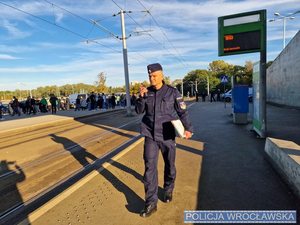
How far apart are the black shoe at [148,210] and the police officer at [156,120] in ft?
0.04

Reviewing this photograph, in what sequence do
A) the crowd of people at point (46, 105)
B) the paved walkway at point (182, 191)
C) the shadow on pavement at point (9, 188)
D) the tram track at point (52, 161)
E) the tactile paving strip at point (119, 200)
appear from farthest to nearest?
the crowd of people at point (46, 105)
the tram track at point (52, 161)
the shadow on pavement at point (9, 188)
the paved walkway at point (182, 191)
the tactile paving strip at point (119, 200)

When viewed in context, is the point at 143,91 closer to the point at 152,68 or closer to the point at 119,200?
the point at 152,68

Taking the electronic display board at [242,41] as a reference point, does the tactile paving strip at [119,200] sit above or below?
below

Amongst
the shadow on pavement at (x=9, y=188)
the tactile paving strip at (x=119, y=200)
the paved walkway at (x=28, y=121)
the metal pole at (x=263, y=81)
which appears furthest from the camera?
the paved walkway at (x=28, y=121)

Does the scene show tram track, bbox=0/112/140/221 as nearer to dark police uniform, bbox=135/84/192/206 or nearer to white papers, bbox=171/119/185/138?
dark police uniform, bbox=135/84/192/206

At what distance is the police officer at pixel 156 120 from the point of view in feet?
13.3

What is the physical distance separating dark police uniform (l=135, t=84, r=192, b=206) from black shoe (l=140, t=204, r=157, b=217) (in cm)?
7

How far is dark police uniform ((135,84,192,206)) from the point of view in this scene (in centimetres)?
404

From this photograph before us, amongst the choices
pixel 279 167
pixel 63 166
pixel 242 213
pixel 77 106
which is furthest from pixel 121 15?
pixel 242 213

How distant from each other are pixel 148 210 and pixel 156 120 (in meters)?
1.23

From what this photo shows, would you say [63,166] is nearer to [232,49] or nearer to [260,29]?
[232,49]

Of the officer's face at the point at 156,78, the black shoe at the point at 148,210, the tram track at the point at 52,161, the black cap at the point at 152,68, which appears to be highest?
the black cap at the point at 152,68

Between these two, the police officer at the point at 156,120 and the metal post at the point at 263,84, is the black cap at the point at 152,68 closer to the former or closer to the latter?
the police officer at the point at 156,120

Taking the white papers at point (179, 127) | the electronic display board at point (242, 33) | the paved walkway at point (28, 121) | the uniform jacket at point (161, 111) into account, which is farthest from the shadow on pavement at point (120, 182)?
the paved walkway at point (28, 121)
